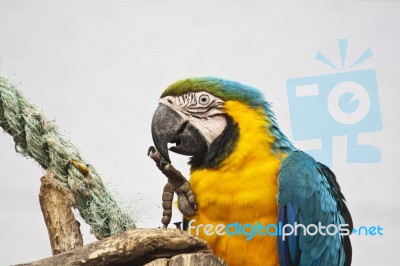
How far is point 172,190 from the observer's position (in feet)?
5.01

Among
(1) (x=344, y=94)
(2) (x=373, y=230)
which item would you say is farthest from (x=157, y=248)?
(2) (x=373, y=230)

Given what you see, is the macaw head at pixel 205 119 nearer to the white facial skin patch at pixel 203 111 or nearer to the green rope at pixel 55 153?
the white facial skin patch at pixel 203 111

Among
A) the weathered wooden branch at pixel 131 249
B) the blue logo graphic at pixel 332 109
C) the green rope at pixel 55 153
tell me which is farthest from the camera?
the blue logo graphic at pixel 332 109

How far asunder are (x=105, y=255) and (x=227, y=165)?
48 centimetres

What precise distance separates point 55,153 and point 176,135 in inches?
14.7

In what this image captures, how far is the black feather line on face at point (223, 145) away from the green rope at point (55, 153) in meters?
0.32

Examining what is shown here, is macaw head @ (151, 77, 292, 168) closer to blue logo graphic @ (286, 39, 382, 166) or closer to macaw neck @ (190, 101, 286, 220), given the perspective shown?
macaw neck @ (190, 101, 286, 220)

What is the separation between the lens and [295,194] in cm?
150

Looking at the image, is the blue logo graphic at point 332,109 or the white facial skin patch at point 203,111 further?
the blue logo graphic at point 332,109

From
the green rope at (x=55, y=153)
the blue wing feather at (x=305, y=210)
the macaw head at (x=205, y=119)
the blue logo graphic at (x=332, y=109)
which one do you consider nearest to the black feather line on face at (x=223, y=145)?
the macaw head at (x=205, y=119)

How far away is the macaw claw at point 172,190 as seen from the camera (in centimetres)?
149

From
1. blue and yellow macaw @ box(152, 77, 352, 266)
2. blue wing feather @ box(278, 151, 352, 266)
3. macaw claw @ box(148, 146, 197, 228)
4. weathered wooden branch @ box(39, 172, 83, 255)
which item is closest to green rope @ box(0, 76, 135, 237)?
weathered wooden branch @ box(39, 172, 83, 255)

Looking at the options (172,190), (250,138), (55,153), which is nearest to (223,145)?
(250,138)

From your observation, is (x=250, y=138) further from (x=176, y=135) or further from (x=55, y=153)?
(x=55, y=153)
